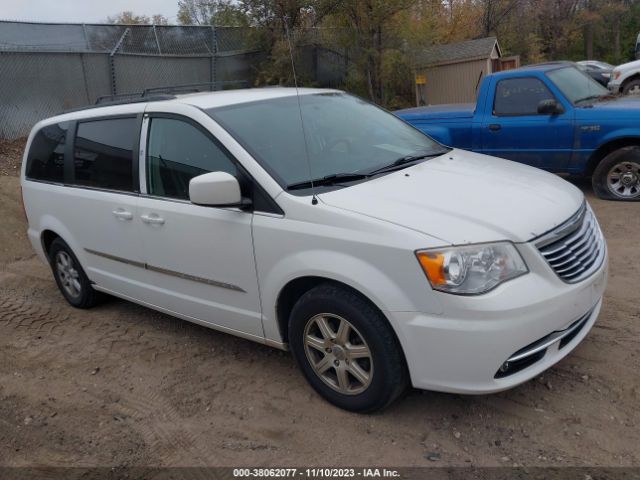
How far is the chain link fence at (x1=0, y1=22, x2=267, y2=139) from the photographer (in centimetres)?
1277

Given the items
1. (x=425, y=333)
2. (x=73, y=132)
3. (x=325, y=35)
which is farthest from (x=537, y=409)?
(x=325, y=35)

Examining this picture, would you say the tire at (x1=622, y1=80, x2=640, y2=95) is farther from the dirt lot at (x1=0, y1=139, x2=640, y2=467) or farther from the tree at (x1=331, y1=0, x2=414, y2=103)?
the dirt lot at (x1=0, y1=139, x2=640, y2=467)

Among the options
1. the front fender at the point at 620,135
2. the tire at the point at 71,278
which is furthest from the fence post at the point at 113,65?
the front fender at the point at 620,135

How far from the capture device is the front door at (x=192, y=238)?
364 centimetres

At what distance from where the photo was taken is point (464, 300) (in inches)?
112

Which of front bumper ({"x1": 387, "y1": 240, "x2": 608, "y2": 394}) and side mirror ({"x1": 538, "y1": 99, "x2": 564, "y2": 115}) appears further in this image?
side mirror ({"x1": 538, "y1": 99, "x2": 564, "y2": 115})

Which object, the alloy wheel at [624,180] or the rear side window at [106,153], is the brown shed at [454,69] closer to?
the alloy wheel at [624,180]

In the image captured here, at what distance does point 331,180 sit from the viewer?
11.6 feet

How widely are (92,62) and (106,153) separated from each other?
10563 millimetres

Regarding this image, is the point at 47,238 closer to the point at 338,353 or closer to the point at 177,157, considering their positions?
the point at 177,157

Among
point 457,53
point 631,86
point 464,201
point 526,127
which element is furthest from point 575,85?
point 457,53

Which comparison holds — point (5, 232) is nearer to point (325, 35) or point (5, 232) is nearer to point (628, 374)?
point (628, 374)

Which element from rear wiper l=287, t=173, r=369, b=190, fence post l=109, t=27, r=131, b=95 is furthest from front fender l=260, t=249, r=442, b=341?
fence post l=109, t=27, r=131, b=95

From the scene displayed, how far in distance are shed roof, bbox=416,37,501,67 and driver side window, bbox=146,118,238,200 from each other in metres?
14.8
